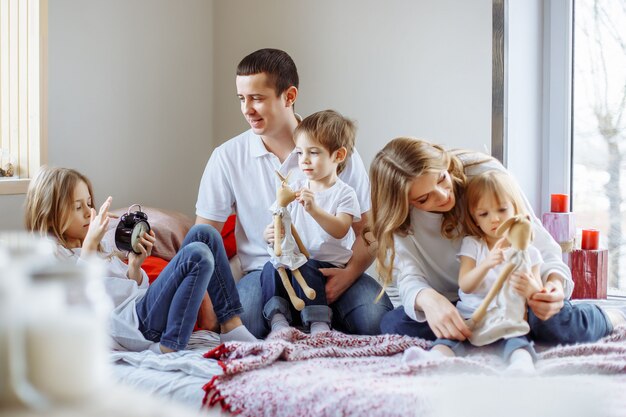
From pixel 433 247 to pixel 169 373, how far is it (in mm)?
716

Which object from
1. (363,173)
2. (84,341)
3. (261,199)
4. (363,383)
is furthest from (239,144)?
(84,341)

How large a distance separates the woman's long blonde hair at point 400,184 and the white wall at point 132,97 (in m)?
1.25

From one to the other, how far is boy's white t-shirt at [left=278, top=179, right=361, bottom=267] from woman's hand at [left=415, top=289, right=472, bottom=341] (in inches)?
16.2

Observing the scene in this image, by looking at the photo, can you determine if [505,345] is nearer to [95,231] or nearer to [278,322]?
[278,322]

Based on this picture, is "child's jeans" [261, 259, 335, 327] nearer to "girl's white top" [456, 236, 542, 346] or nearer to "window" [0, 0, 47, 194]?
"girl's white top" [456, 236, 542, 346]

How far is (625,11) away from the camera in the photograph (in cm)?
266

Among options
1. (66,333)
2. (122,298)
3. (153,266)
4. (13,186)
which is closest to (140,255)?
(122,298)

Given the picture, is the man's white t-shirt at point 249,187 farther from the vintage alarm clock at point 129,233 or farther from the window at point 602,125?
the window at point 602,125

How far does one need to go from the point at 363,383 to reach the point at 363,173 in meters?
0.98

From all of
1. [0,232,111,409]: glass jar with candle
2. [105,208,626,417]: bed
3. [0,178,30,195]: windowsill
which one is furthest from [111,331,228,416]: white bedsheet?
[0,232,111,409]: glass jar with candle

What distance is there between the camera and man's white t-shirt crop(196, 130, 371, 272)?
8.00 ft

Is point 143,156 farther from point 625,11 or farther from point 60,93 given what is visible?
point 625,11

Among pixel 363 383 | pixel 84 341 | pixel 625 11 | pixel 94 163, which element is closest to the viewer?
pixel 84 341

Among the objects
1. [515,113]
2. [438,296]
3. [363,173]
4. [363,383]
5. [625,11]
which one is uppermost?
[625,11]
